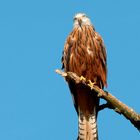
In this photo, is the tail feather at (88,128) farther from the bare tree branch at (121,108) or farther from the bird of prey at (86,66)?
the bare tree branch at (121,108)

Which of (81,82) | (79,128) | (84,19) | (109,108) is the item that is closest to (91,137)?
(79,128)

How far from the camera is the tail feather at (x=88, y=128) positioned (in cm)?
951

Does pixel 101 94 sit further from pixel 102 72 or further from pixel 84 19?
pixel 84 19

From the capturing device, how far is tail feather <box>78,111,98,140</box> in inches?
374

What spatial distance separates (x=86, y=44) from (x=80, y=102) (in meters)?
1.18

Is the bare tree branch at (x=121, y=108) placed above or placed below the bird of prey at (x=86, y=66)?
below

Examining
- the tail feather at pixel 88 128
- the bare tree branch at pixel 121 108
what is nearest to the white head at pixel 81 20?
the tail feather at pixel 88 128

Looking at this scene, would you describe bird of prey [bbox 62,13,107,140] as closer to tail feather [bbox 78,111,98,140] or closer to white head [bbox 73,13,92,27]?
tail feather [bbox 78,111,98,140]

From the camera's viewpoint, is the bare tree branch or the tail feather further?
the tail feather

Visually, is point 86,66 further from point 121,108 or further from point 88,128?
point 121,108

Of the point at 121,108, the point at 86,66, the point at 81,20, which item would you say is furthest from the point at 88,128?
the point at 81,20

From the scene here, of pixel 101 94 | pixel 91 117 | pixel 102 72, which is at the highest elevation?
pixel 102 72

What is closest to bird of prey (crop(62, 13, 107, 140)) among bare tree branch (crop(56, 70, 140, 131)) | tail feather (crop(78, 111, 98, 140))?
tail feather (crop(78, 111, 98, 140))

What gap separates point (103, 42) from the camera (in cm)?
1059
